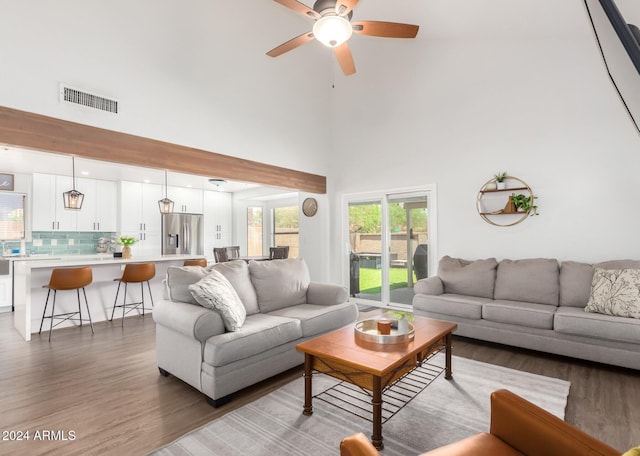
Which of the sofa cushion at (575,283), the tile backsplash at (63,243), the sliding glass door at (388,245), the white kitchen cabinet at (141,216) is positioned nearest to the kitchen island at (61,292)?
the tile backsplash at (63,243)

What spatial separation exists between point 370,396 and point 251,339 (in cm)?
97

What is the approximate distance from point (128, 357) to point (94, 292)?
1.92 meters

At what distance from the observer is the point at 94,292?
15.7 ft

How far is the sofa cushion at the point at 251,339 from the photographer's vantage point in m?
2.41


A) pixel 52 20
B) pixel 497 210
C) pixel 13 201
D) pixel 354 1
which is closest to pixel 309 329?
pixel 354 1

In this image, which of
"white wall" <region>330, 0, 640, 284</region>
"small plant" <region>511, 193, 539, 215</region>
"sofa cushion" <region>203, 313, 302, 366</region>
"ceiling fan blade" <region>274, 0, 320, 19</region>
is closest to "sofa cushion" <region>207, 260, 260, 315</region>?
"sofa cushion" <region>203, 313, 302, 366</region>

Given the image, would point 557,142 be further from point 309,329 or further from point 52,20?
point 52,20

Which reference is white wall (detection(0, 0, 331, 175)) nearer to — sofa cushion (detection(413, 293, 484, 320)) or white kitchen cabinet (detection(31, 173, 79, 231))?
sofa cushion (detection(413, 293, 484, 320))

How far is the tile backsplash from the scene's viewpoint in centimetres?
631

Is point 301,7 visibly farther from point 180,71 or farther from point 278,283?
point 278,283

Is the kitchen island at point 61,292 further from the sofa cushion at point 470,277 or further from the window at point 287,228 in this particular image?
the sofa cushion at point 470,277

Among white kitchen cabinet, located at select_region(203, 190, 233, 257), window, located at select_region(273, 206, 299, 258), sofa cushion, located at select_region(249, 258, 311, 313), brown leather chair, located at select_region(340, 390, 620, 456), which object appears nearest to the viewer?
brown leather chair, located at select_region(340, 390, 620, 456)

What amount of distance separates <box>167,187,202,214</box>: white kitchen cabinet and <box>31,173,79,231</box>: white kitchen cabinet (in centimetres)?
185

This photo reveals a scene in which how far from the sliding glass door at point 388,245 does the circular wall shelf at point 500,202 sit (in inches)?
30.1
